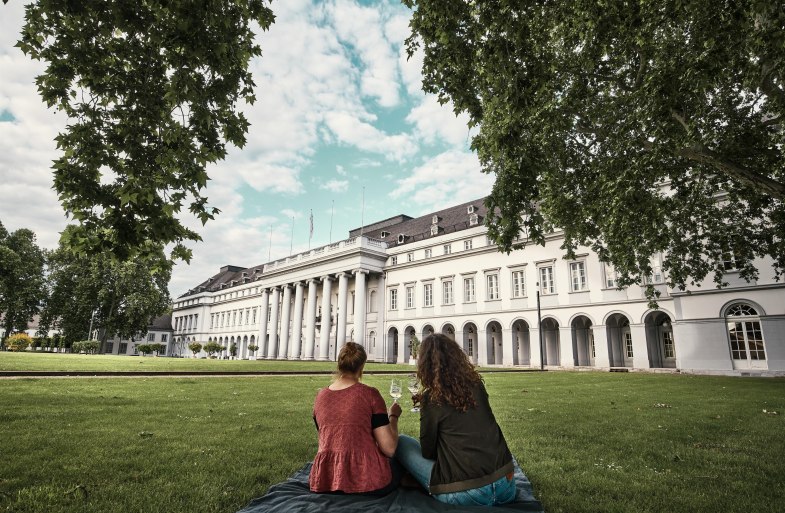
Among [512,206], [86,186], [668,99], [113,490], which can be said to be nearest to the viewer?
[113,490]

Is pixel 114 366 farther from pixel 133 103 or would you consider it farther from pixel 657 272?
pixel 657 272

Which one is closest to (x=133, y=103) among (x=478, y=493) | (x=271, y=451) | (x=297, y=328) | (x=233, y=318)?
(x=271, y=451)

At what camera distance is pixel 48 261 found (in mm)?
51750

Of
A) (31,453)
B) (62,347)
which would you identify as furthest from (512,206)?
(62,347)

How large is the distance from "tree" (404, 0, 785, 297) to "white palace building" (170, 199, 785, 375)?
658cm

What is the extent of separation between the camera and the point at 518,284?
1328 inches

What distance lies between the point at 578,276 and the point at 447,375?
30027 millimetres

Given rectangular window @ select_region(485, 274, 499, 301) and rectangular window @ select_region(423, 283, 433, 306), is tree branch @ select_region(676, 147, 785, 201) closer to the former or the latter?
rectangular window @ select_region(485, 274, 499, 301)

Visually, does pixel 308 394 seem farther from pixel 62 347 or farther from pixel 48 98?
pixel 62 347

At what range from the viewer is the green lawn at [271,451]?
3664 millimetres

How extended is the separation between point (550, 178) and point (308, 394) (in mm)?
9304

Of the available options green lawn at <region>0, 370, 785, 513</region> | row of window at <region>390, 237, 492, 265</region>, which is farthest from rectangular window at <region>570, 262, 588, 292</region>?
green lawn at <region>0, 370, 785, 513</region>

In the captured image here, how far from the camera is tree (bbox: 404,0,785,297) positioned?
7.40m

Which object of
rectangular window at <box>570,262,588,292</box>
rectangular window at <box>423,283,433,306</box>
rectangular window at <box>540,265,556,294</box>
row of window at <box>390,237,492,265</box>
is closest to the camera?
rectangular window at <box>570,262,588,292</box>
